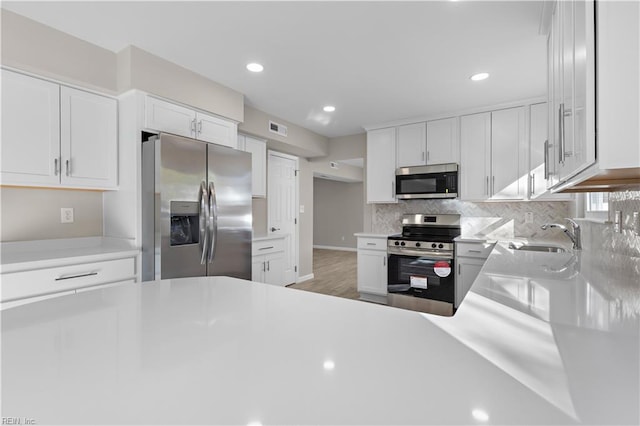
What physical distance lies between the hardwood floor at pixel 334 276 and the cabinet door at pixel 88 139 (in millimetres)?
2964

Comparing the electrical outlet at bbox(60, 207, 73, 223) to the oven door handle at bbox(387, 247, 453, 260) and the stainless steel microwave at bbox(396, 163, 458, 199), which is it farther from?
the stainless steel microwave at bbox(396, 163, 458, 199)

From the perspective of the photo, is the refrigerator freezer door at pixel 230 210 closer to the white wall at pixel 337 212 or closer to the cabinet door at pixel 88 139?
the cabinet door at pixel 88 139

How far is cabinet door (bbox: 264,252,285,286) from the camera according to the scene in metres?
3.85

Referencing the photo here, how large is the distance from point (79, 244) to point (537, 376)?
10.3 ft

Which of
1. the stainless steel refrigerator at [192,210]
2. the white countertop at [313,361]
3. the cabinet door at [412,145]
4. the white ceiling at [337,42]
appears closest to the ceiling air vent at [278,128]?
the white ceiling at [337,42]

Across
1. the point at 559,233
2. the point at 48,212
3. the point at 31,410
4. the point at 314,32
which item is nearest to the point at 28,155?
the point at 48,212

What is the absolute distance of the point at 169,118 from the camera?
2.73 metres

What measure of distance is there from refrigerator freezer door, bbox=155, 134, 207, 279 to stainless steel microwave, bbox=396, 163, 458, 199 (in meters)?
2.58

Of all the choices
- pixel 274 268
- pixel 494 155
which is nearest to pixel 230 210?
pixel 274 268

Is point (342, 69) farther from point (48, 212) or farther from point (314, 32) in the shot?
point (48, 212)

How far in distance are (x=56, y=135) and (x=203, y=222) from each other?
1.18 m

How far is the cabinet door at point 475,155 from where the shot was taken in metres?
3.76

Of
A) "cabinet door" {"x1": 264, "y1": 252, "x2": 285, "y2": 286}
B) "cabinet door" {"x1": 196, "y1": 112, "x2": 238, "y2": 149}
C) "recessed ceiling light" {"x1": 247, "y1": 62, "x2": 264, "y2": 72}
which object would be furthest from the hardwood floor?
"recessed ceiling light" {"x1": 247, "y1": 62, "x2": 264, "y2": 72}

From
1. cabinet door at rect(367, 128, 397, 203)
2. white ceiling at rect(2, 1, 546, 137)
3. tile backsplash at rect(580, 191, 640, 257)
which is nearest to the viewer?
tile backsplash at rect(580, 191, 640, 257)
